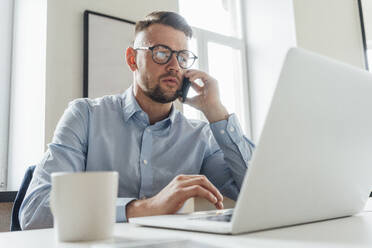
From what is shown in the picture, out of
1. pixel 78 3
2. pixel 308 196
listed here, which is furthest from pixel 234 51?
pixel 308 196

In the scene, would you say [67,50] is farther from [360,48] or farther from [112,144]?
[360,48]

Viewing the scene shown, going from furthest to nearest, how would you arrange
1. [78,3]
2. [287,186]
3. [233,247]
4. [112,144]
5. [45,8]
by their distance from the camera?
[78,3] → [45,8] → [112,144] → [287,186] → [233,247]

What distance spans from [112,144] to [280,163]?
0.77 m

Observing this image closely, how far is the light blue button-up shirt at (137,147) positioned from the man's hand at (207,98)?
0.03 meters

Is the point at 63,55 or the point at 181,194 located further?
the point at 63,55

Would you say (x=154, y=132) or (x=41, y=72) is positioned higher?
(x=41, y=72)

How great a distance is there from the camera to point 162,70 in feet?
4.12

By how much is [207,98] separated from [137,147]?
30 centimetres

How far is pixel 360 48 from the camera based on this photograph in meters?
3.32

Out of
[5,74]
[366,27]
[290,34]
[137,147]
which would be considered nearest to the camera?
[137,147]

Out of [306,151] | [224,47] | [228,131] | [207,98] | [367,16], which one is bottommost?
[306,151]

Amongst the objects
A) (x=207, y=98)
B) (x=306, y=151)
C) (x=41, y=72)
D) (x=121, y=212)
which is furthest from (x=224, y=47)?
(x=306, y=151)

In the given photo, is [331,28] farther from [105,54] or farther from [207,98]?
[207,98]

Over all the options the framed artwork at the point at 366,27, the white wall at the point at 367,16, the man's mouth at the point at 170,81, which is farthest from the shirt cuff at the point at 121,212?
the white wall at the point at 367,16
